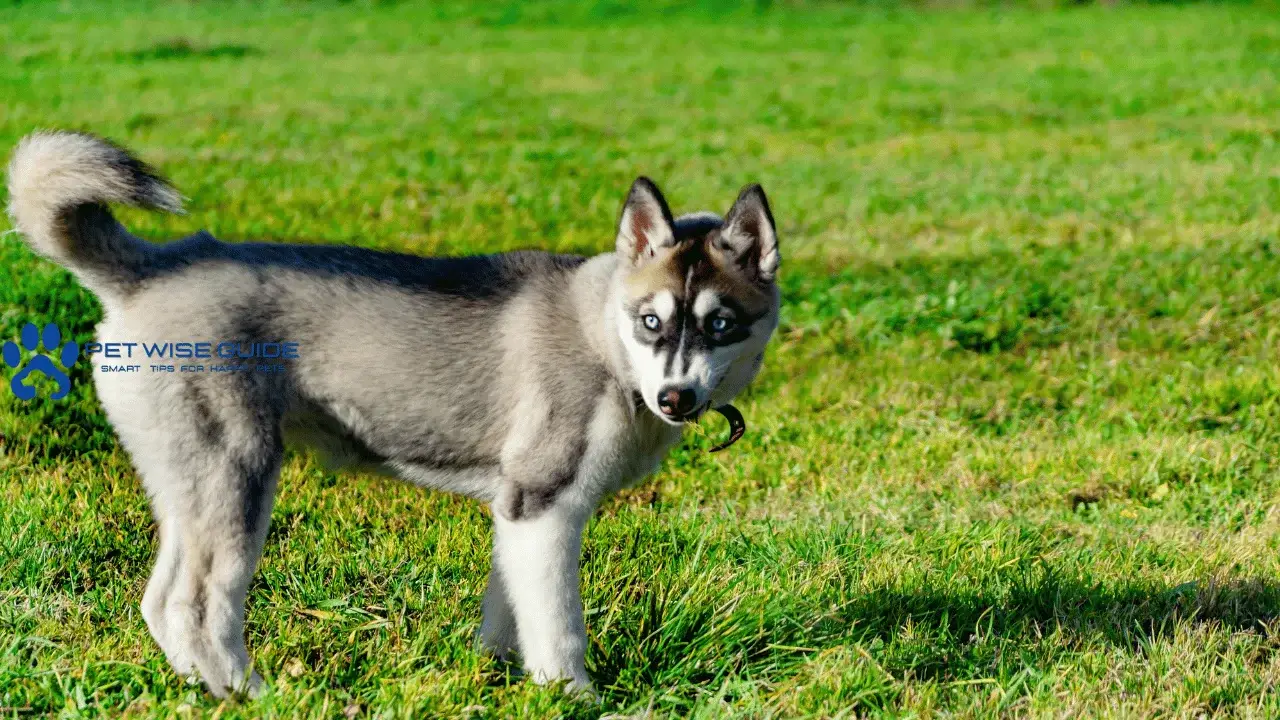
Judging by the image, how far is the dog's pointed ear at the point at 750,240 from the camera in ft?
12.2

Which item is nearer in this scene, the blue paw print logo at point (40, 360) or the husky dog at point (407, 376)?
the husky dog at point (407, 376)

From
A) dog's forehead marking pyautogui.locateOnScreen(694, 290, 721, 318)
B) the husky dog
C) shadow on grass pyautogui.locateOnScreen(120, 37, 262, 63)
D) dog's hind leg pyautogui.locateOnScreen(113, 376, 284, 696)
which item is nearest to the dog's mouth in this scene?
the husky dog

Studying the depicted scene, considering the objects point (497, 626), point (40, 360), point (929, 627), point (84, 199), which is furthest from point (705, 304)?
point (40, 360)

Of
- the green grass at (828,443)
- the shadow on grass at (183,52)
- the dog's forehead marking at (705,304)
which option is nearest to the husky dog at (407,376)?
the dog's forehead marking at (705,304)

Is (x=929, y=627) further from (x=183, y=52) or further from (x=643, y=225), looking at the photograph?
(x=183, y=52)

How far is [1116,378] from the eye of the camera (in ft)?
22.8

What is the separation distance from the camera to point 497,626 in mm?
3986

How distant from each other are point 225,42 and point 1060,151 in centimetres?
1383

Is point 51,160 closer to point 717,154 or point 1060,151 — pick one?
point 717,154

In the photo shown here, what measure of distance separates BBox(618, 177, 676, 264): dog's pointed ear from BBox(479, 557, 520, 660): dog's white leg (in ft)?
3.51

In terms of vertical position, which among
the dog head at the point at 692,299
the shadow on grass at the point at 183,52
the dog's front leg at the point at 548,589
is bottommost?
the shadow on grass at the point at 183,52

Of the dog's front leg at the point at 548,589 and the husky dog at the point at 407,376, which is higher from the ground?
the husky dog at the point at 407,376

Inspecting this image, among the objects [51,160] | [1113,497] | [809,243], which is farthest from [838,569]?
[809,243]

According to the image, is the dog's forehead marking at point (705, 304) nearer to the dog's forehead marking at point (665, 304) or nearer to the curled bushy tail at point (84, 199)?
the dog's forehead marking at point (665, 304)
